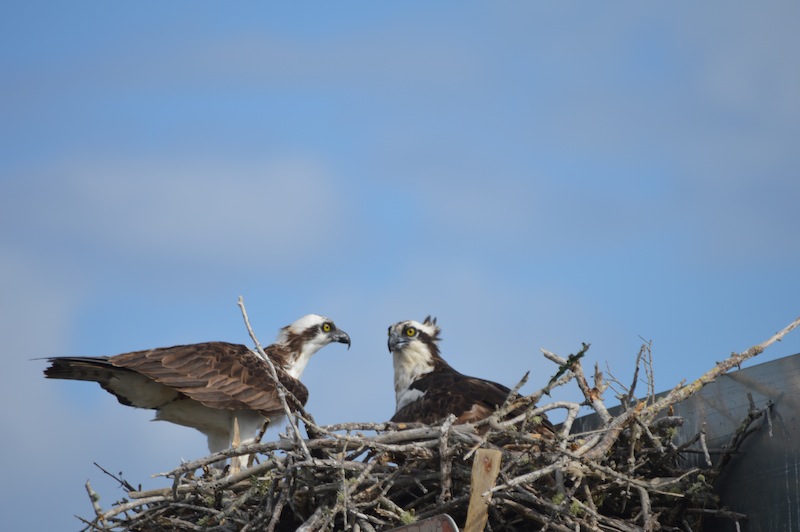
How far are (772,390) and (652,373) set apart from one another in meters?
0.69

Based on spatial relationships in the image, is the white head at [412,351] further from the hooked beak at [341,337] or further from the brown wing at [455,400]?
the hooked beak at [341,337]

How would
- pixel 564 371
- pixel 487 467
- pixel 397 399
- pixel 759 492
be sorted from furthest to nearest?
pixel 397 399 < pixel 759 492 < pixel 564 371 < pixel 487 467

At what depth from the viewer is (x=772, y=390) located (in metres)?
6.81

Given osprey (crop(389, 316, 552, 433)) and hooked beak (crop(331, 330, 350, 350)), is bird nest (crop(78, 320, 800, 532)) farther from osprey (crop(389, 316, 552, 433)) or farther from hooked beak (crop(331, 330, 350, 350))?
hooked beak (crop(331, 330, 350, 350))

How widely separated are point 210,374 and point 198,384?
164 millimetres

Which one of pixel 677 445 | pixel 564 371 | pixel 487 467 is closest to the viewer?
pixel 487 467

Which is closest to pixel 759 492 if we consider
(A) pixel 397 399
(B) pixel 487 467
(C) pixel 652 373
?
(C) pixel 652 373

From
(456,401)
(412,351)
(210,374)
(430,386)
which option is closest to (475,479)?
(456,401)

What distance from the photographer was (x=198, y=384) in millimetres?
9617

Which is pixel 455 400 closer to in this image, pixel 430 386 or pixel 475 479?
pixel 430 386

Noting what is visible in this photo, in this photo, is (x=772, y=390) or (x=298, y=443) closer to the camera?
(x=298, y=443)

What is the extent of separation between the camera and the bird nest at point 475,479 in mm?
6098

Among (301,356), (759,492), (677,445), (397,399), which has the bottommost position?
(759,492)

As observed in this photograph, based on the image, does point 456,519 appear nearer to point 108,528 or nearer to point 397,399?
point 108,528
